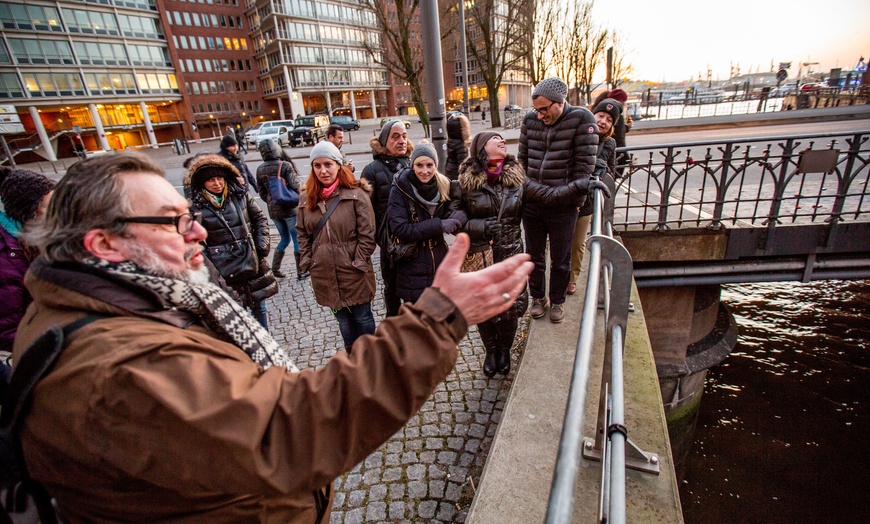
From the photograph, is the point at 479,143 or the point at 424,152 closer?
the point at 424,152

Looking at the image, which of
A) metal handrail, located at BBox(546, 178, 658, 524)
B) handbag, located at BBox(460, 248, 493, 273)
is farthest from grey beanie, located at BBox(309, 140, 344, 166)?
metal handrail, located at BBox(546, 178, 658, 524)

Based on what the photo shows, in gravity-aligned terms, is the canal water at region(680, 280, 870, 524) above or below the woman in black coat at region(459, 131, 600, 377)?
below

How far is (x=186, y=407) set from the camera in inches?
35.6

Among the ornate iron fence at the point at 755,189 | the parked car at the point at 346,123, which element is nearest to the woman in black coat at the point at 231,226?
the ornate iron fence at the point at 755,189

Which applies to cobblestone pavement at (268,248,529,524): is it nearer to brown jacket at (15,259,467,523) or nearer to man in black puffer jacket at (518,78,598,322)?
man in black puffer jacket at (518,78,598,322)

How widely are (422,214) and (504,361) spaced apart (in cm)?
153

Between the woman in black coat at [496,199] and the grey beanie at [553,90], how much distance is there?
0.52m

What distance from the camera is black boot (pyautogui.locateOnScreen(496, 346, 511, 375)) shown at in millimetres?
3711

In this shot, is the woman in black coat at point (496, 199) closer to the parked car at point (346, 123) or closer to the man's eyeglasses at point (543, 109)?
the man's eyeglasses at point (543, 109)

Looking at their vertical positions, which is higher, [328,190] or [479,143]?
[479,143]

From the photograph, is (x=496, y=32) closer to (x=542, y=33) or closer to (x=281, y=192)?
(x=542, y=33)

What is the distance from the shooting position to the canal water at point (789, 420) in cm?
527

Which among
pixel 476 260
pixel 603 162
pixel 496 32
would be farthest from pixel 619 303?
pixel 496 32

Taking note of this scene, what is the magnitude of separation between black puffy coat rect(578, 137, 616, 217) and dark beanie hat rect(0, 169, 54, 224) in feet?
14.8
